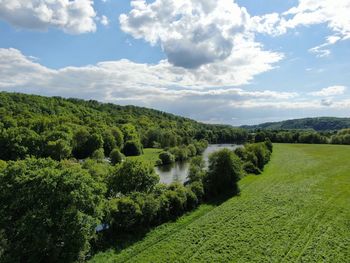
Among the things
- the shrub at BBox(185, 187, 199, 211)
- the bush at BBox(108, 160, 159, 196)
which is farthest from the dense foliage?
the bush at BBox(108, 160, 159, 196)

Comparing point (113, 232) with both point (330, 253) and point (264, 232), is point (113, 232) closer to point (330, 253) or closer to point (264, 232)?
point (264, 232)

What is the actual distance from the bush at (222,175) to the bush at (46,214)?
85.2 ft

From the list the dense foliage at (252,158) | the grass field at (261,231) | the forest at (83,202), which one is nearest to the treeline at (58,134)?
the forest at (83,202)

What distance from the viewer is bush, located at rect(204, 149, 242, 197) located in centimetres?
4828

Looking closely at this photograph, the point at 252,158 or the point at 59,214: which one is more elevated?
the point at 59,214

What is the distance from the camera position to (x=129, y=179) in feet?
123

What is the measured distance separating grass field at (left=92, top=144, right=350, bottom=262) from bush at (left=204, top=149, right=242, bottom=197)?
270 cm

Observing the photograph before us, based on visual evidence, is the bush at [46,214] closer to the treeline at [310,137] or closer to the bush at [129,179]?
the bush at [129,179]

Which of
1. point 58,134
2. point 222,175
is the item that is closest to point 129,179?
point 222,175

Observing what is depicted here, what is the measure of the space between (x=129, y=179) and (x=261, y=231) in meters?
17.6

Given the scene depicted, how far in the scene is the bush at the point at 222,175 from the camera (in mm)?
48281

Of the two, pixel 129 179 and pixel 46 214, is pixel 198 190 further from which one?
pixel 46 214

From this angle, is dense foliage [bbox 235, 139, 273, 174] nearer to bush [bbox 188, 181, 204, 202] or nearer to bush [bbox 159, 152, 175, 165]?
bush [bbox 188, 181, 204, 202]

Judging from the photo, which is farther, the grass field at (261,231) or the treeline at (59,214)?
the grass field at (261,231)
